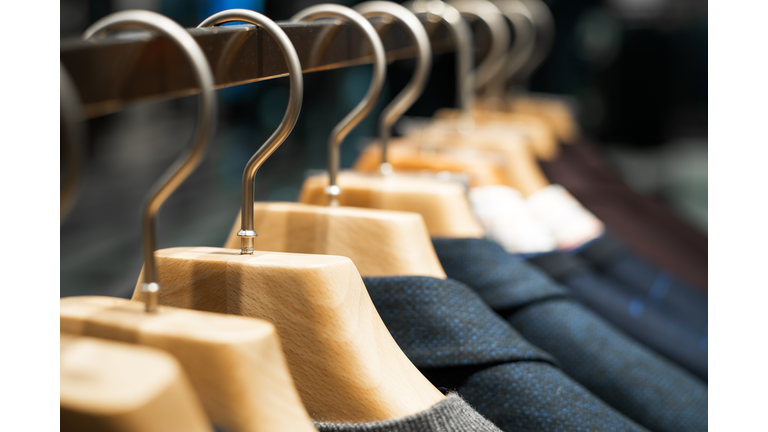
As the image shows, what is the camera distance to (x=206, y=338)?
219 mm

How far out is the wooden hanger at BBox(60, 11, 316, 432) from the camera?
8.7 inches

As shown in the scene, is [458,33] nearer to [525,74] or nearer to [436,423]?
[436,423]

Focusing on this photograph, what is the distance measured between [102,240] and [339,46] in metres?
0.89

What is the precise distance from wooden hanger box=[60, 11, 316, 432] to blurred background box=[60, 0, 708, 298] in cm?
74

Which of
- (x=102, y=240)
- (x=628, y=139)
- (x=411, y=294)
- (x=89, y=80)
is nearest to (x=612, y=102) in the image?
(x=628, y=139)

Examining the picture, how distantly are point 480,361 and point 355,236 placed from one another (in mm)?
107

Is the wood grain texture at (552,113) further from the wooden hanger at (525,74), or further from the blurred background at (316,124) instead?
the blurred background at (316,124)

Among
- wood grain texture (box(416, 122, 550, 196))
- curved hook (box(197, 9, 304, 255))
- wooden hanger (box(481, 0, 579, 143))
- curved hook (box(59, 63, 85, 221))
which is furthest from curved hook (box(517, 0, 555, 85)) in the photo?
curved hook (box(59, 63, 85, 221))

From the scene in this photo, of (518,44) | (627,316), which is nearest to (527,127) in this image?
(518,44)

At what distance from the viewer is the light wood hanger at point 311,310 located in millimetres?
283

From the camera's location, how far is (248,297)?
288mm

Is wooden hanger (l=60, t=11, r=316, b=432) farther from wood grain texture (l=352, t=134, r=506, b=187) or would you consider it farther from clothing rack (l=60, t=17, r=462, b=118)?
wood grain texture (l=352, t=134, r=506, b=187)

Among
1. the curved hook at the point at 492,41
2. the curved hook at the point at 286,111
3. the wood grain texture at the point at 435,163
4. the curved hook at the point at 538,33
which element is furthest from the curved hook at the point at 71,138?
the curved hook at the point at 538,33
